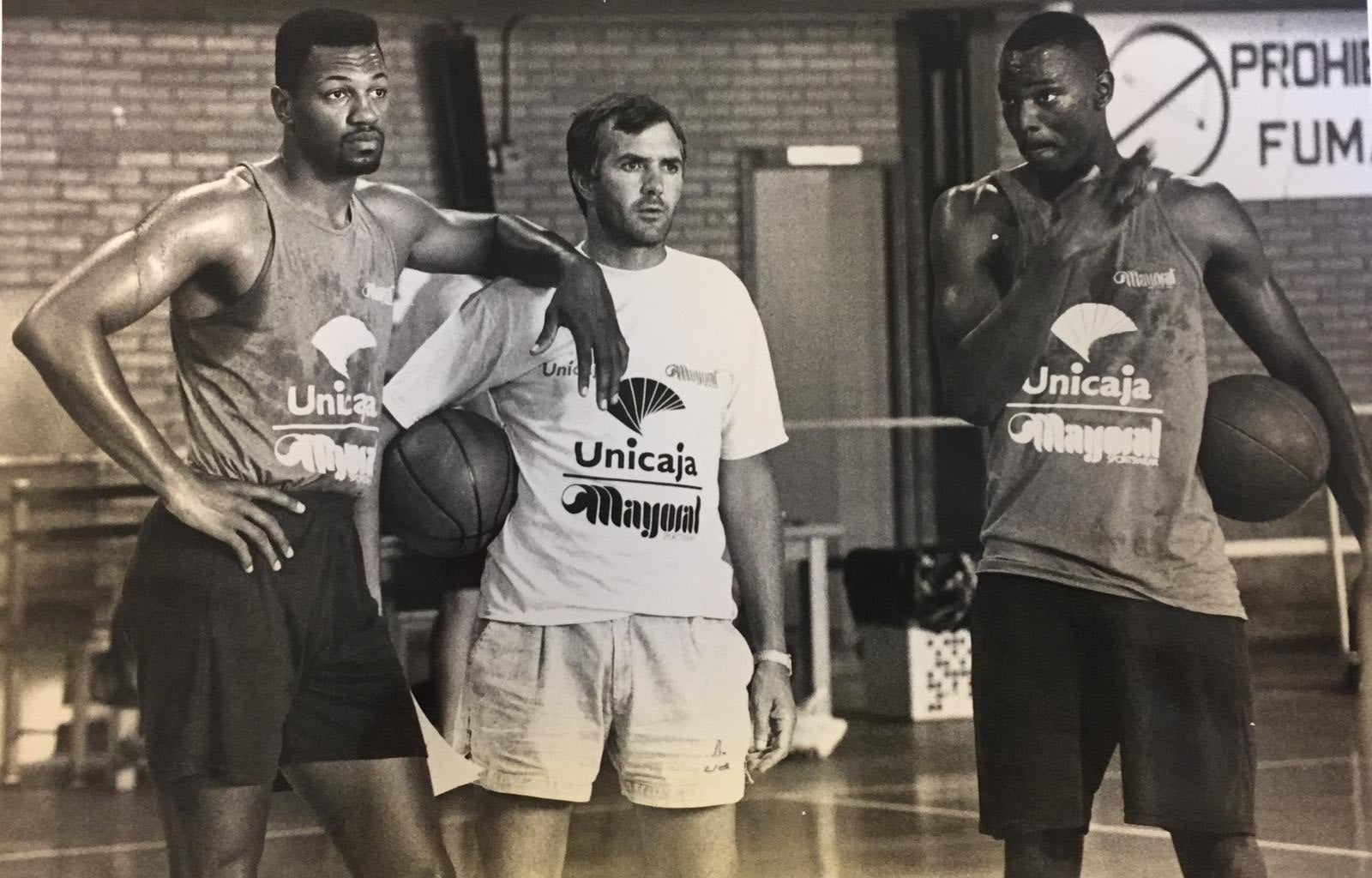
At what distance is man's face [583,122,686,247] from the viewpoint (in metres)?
2.74

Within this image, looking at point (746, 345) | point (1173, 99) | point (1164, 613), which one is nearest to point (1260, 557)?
point (1164, 613)

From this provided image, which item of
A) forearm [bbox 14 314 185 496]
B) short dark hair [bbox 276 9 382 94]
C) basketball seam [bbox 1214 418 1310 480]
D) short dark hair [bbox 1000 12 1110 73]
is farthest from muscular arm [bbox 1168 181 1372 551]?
forearm [bbox 14 314 185 496]

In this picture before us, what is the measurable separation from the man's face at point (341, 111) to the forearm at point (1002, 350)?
4.52 feet

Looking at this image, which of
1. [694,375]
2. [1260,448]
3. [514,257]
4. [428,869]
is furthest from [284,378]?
[1260,448]

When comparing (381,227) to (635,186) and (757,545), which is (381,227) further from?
(757,545)

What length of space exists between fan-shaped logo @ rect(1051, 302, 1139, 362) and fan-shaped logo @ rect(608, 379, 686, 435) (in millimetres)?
893

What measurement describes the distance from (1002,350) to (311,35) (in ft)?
5.58

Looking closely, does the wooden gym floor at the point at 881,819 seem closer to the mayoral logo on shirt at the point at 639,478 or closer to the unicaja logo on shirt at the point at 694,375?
the mayoral logo on shirt at the point at 639,478

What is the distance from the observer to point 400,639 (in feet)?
8.69

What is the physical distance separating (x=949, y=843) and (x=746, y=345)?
→ 3.96 feet

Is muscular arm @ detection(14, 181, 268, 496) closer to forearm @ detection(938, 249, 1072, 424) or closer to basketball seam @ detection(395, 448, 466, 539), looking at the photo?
basketball seam @ detection(395, 448, 466, 539)

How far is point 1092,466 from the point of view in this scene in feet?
9.11

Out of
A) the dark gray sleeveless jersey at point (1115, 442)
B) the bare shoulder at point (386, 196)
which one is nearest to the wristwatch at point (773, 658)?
the dark gray sleeveless jersey at point (1115, 442)

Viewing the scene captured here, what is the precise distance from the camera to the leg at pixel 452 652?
2.64 m
